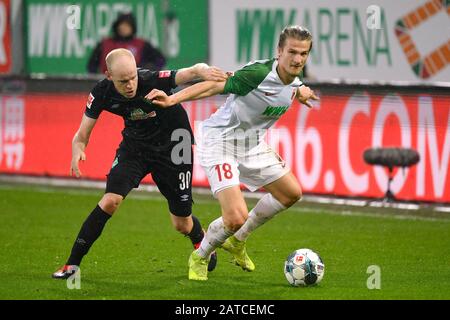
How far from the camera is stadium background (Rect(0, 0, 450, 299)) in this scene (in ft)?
32.7

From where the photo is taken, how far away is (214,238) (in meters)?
9.53

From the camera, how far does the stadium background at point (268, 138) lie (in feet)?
32.7

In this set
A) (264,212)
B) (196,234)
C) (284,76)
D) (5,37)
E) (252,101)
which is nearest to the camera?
(284,76)

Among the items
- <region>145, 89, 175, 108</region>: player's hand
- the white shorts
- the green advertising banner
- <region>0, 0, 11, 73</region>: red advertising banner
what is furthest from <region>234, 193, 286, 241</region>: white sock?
<region>0, 0, 11, 73</region>: red advertising banner

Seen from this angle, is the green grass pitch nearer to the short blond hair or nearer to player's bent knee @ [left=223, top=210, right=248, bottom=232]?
player's bent knee @ [left=223, top=210, right=248, bottom=232]

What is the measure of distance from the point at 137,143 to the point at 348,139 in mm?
5230

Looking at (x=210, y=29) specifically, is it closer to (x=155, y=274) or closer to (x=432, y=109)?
(x=432, y=109)

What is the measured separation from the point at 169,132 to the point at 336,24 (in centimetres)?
612

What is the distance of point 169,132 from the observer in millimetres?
9930

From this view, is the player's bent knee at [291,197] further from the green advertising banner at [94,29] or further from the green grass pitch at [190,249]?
the green advertising banner at [94,29]

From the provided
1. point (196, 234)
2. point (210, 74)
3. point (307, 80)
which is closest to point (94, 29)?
point (307, 80)

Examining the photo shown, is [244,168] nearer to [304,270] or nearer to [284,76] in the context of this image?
[284,76]

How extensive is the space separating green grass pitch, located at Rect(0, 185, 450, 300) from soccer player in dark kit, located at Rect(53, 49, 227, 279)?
0.45 meters
